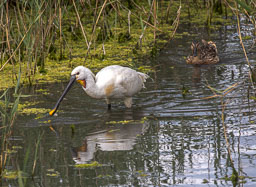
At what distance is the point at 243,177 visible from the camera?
4.24 m

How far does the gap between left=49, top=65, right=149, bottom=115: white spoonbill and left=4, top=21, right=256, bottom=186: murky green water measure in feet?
0.72

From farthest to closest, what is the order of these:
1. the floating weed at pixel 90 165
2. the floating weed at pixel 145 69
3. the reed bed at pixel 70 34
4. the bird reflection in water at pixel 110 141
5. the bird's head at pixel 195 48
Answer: the bird's head at pixel 195 48 → the floating weed at pixel 145 69 → the reed bed at pixel 70 34 → the bird reflection in water at pixel 110 141 → the floating weed at pixel 90 165

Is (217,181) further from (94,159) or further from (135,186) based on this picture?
(94,159)

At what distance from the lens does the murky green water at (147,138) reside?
4410 millimetres

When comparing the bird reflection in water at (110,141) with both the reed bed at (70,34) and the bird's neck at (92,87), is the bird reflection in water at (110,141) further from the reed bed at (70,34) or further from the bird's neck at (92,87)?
the reed bed at (70,34)

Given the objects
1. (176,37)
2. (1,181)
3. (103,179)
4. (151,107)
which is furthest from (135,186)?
(176,37)

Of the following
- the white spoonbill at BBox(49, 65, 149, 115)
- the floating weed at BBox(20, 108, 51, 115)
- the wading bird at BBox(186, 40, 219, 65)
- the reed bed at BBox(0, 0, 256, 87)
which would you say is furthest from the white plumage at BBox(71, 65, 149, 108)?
the wading bird at BBox(186, 40, 219, 65)

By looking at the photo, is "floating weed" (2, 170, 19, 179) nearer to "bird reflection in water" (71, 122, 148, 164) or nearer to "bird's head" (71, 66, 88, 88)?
"bird reflection in water" (71, 122, 148, 164)

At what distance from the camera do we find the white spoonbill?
6.58 metres

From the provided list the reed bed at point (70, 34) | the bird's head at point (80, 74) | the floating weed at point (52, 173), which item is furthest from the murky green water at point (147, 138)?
the reed bed at point (70, 34)

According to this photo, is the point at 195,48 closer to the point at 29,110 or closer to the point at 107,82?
the point at 107,82

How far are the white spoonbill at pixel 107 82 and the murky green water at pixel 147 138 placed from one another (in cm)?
22

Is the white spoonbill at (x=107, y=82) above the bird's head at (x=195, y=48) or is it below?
below

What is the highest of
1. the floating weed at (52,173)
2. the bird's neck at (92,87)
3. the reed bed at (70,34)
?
the reed bed at (70,34)
